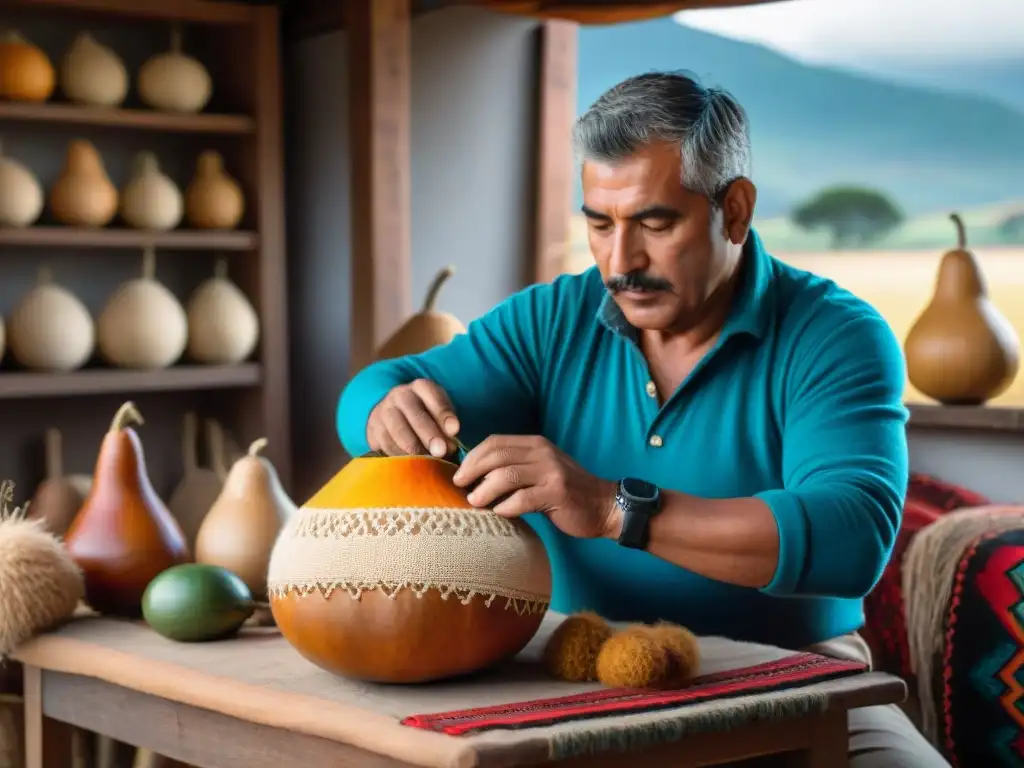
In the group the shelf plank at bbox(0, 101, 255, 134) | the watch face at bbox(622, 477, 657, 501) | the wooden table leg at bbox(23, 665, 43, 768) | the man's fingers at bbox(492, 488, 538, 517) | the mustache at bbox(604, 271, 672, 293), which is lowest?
the wooden table leg at bbox(23, 665, 43, 768)

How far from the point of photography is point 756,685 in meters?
1.35

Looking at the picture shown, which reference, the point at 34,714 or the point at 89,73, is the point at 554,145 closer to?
the point at 89,73

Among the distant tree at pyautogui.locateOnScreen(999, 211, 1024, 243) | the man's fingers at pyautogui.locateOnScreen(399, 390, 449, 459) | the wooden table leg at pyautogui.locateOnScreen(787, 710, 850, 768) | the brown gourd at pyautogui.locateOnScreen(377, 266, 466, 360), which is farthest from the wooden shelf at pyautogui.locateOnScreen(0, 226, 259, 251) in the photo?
the wooden table leg at pyautogui.locateOnScreen(787, 710, 850, 768)

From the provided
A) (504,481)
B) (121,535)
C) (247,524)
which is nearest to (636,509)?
(504,481)

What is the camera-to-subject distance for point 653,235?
1.63 metres

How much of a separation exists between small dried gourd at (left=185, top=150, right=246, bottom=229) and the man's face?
78.9 inches

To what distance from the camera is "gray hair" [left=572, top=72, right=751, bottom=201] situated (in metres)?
1.62

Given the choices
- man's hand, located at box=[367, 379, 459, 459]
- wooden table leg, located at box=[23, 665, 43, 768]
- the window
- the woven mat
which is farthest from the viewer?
the window

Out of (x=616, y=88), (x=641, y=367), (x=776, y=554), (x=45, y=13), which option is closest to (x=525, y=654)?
(x=776, y=554)

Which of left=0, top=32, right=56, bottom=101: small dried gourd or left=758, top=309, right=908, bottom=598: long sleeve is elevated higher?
left=0, top=32, right=56, bottom=101: small dried gourd

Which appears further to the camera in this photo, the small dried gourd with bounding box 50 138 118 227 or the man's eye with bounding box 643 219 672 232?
the small dried gourd with bounding box 50 138 118 227

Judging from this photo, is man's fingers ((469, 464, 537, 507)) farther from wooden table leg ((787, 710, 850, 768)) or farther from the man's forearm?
wooden table leg ((787, 710, 850, 768))

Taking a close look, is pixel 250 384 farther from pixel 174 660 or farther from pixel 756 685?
pixel 756 685

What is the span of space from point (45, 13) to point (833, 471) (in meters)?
2.66
